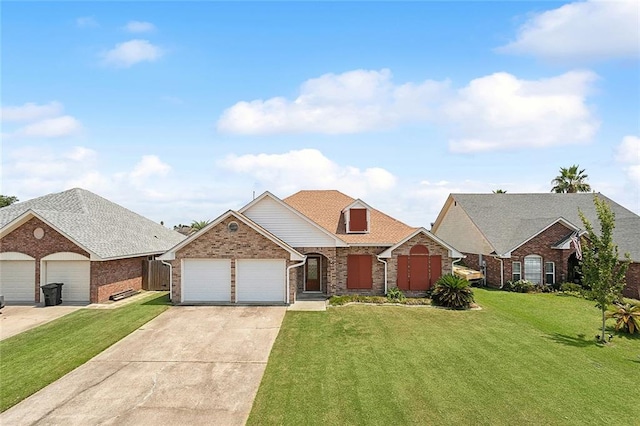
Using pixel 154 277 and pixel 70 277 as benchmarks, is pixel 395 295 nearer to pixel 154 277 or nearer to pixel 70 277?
pixel 154 277

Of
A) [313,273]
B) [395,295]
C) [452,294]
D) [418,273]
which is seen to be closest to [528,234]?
[418,273]

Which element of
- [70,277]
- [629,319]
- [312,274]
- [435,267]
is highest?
[435,267]

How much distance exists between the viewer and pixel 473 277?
25.7 metres

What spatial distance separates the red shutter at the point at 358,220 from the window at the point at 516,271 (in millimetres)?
10625

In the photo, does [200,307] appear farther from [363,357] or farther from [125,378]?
[363,357]

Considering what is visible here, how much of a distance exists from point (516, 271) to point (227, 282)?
18.9 m

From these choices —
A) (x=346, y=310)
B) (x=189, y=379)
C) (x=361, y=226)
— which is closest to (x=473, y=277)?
(x=361, y=226)

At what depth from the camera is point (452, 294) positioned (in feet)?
63.6

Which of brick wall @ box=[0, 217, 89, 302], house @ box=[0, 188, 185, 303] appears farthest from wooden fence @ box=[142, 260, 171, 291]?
brick wall @ box=[0, 217, 89, 302]

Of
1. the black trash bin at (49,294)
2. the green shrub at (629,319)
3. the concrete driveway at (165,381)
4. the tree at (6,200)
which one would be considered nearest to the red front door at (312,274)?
the concrete driveway at (165,381)

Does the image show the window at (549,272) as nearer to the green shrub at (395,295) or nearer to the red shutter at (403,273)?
the red shutter at (403,273)

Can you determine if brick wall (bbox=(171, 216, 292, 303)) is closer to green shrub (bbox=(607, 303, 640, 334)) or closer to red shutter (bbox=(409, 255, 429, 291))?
red shutter (bbox=(409, 255, 429, 291))

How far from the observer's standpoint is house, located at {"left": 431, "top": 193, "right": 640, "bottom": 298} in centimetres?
2511

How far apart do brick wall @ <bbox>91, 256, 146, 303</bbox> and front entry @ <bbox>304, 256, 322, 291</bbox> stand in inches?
420
